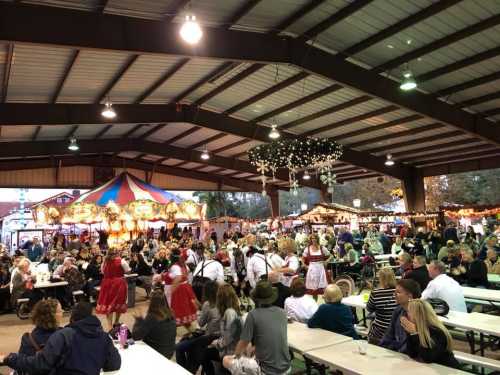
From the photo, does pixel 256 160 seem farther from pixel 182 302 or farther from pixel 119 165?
pixel 119 165

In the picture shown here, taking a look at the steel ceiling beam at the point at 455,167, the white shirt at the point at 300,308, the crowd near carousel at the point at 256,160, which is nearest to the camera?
the crowd near carousel at the point at 256,160

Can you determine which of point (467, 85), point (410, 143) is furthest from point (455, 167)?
point (467, 85)

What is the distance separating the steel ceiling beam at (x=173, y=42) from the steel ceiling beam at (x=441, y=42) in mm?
449

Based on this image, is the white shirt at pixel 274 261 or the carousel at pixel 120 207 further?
the carousel at pixel 120 207

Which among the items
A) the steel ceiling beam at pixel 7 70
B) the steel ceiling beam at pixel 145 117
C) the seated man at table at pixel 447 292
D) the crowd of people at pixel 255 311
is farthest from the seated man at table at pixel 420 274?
the steel ceiling beam at pixel 145 117

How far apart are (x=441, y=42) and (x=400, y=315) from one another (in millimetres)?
6044

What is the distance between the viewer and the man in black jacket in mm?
2850

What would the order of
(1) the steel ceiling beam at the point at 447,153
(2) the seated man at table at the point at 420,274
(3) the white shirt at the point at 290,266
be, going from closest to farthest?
(2) the seated man at table at the point at 420,274 → (3) the white shirt at the point at 290,266 → (1) the steel ceiling beam at the point at 447,153

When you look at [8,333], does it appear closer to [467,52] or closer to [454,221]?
[467,52]

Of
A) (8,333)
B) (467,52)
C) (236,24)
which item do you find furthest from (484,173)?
(8,333)

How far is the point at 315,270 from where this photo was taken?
7.80 metres

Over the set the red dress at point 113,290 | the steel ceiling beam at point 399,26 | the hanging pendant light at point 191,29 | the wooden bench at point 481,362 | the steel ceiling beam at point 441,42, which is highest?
the steel ceiling beam at point 399,26

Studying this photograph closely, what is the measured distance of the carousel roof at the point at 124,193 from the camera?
11766 mm

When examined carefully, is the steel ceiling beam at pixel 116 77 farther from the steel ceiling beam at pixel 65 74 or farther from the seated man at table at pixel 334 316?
the seated man at table at pixel 334 316
